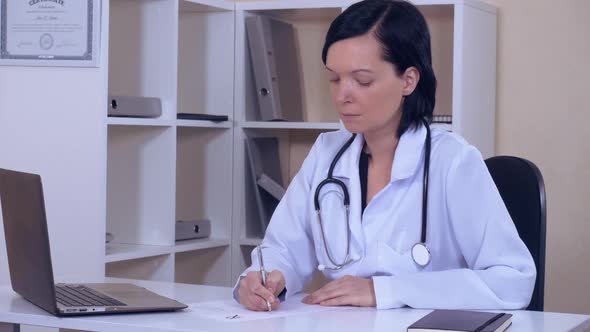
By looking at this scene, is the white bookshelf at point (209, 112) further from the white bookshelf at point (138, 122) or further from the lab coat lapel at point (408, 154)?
the lab coat lapel at point (408, 154)

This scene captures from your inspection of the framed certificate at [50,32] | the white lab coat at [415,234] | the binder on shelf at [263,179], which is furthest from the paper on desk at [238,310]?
the binder on shelf at [263,179]

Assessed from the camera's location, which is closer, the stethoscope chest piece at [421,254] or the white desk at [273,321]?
the white desk at [273,321]

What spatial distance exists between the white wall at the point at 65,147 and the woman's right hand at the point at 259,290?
96 cm

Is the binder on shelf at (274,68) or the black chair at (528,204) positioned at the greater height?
the binder on shelf at (274,68)

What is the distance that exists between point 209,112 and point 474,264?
65.7 inches

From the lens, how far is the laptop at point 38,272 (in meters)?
1.73

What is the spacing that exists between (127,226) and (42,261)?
1456mm

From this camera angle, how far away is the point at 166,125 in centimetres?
308

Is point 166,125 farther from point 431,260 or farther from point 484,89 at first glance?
point 431,260

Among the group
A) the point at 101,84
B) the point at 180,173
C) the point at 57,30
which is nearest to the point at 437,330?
the point at 101,84

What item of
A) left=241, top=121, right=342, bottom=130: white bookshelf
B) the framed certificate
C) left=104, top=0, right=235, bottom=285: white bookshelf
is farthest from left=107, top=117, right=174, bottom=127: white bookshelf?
left=241, top=121, right=342, bottom=130: white bookshelf

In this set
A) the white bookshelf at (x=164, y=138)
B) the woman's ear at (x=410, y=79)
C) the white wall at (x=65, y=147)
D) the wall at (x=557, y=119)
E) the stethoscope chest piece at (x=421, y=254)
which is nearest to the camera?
the stethoscope chest piece at (x=421, y=254)

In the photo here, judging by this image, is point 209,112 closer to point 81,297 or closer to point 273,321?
point 81,297

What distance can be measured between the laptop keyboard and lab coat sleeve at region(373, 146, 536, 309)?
1.65 feet
